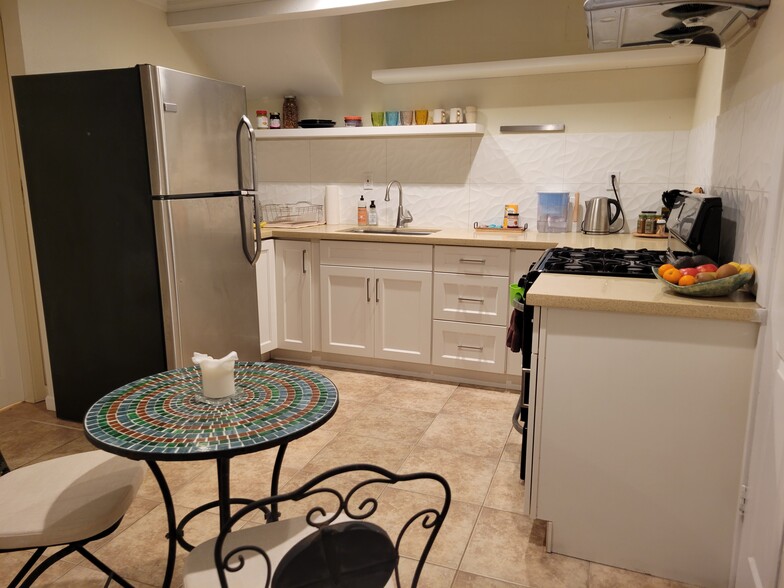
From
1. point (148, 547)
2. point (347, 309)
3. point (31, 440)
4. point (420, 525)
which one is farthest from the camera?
point (347, 309)

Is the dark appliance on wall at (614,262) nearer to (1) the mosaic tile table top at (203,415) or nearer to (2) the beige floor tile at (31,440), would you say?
(1) the mosaic tile table top at (203,415)

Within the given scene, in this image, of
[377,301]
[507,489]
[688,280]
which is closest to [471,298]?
[377,301]

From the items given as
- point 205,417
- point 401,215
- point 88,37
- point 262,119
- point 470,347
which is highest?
point 88,37

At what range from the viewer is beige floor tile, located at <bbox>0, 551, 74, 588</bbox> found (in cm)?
192

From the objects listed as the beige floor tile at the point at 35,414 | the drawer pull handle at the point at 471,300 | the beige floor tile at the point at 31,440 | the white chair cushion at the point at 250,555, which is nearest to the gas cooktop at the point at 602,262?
the drawer pull handle at the point at 471,300

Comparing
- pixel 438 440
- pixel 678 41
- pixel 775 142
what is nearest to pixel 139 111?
pixel 438 440

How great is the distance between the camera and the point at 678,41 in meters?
2.26

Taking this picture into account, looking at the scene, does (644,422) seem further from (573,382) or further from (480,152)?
(480,152)

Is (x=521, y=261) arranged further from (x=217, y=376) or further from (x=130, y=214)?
(x=217, y=376)

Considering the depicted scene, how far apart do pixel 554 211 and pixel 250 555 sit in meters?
2.89

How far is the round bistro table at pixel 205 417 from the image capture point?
1299 millimetres

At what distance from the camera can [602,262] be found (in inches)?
95.9

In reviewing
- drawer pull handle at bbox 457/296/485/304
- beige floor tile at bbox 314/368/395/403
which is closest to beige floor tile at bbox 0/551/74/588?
beige floor tile at bbox 314/368/395/403

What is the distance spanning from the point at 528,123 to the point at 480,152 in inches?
13.7
